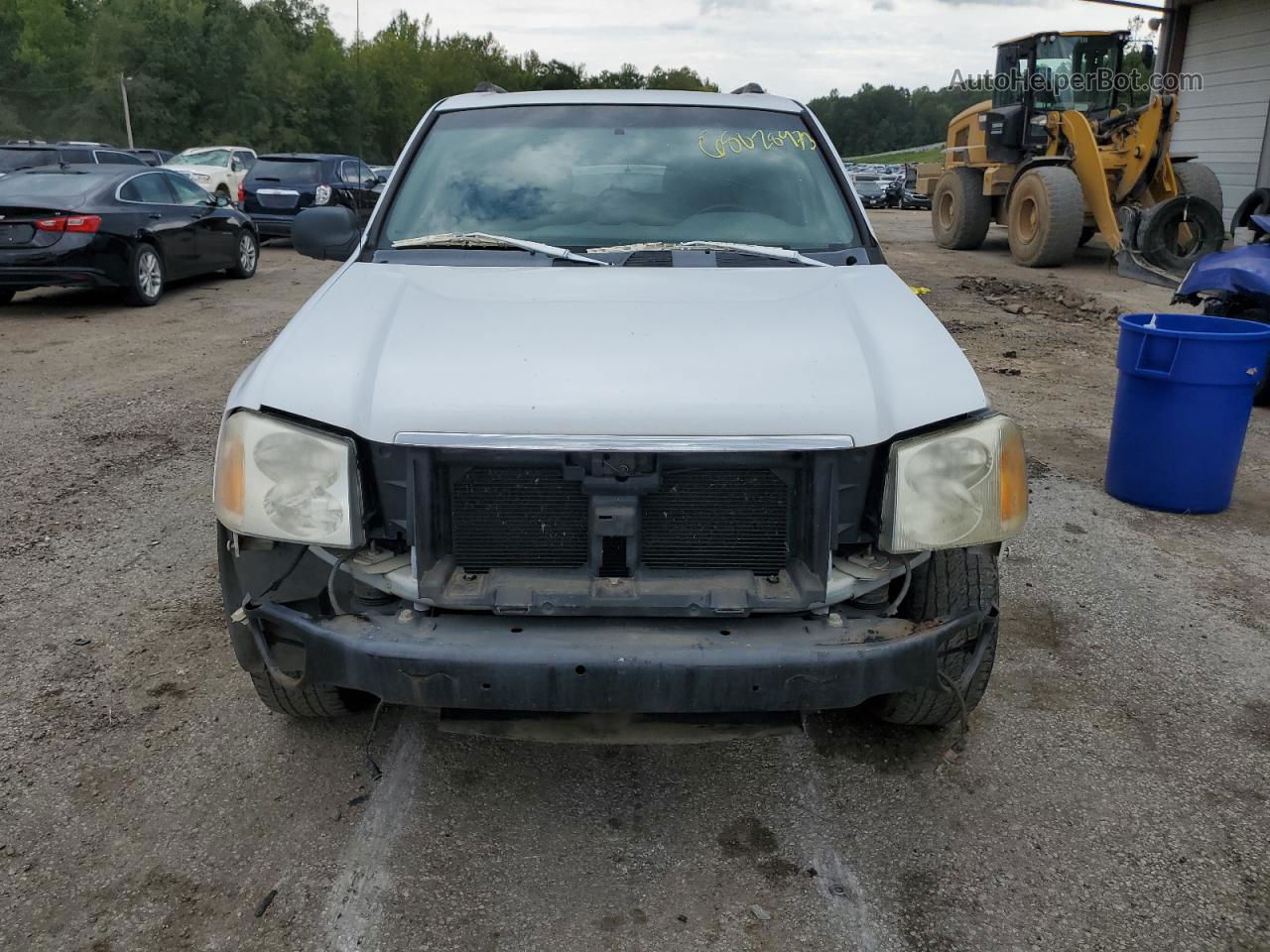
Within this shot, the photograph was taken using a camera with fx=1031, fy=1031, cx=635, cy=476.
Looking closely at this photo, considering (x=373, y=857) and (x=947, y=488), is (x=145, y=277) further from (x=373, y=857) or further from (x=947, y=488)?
(x=947, y=488)

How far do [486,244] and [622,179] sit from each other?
62cm

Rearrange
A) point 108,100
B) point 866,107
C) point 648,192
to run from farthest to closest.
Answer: point 866,107, point 108,100, point 648,192

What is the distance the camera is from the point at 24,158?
50.1 ft

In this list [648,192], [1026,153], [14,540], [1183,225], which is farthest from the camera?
[1026,153]

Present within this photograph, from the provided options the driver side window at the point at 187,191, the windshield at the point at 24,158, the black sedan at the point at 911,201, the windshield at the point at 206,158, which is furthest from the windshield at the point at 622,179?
the black sedan at the point at 911,201

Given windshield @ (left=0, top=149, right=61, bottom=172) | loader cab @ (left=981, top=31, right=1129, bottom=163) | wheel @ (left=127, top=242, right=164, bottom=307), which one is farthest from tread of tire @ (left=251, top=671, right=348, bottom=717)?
windshield @ (left=0, top=149, right=61, bottom=172)

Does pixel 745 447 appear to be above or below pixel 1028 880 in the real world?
above

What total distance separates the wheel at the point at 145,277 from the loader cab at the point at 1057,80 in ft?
37.4

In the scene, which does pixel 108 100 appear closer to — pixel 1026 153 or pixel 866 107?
pixel 1026 153

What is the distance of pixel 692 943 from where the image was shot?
2346 millimetres

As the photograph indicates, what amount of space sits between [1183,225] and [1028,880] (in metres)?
12.0

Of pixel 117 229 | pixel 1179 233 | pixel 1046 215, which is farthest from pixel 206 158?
pixel 1179 233

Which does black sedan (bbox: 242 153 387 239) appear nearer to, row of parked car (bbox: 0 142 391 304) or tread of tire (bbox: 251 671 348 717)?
row of parked car (bbox: 0 142 391 304)

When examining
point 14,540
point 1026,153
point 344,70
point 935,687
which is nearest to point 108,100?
point 344,70
